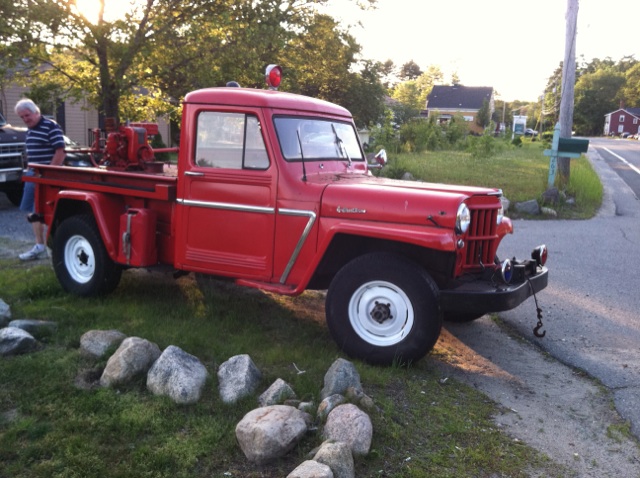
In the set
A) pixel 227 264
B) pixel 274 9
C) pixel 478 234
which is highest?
pixel 274 9

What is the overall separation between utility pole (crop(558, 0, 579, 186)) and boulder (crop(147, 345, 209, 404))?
11.7 metres

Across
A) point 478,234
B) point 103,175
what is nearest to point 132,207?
point 103,175

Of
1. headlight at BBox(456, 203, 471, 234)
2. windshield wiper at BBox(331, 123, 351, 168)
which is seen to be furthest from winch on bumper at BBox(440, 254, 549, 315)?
windshield wiper at BBox(331, 123, 351, 168)

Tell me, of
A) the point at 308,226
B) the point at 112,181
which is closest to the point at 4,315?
the point at 112,181

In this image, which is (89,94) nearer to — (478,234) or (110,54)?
(110,54)

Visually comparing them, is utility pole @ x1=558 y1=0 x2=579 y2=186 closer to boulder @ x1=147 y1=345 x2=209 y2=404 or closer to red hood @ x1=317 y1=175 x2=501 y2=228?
red hood @ x1=317 y1=175 x2=501 y2=228

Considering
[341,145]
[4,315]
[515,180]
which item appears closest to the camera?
[4,315]

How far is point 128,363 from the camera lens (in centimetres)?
432

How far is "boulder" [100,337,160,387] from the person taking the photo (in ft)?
14.0

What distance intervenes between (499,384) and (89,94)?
8792mm

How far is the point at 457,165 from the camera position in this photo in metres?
20.3

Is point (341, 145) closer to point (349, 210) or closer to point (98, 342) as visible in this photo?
point (349, 210)

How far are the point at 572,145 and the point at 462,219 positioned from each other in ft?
32.0

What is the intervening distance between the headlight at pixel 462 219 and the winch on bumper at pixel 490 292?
1.47 ft
